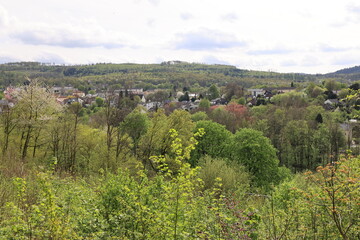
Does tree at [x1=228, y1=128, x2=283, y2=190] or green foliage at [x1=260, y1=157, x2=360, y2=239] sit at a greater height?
green foliage at [x1=260, y1=157, x2=360, y2=239]

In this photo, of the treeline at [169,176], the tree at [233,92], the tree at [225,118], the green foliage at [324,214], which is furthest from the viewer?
the tree at [233,92]

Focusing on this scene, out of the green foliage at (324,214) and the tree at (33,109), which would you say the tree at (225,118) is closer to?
the tree at (33,109)

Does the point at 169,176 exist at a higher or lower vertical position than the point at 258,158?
higher

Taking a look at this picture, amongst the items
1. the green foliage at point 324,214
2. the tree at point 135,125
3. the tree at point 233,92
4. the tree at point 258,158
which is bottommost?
the tree at point 258,158

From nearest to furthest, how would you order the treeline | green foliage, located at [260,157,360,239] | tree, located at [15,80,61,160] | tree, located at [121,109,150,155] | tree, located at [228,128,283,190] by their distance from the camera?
the treeline → green foliage, located at [260,157,360,239] → tree, located at [15,80,61,160] → tree, located at [228,128,283,190] → tree, located at [121,109,150,155]

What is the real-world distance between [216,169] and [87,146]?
1200cm

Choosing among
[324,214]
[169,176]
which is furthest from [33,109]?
[324,214]

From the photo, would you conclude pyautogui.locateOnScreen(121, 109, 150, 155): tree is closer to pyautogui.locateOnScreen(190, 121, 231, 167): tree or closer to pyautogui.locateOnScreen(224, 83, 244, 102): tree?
pyautogui.locateOnScreen(190, 121, 231, 167): tree

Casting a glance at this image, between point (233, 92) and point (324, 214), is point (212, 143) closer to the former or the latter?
point (324, 214)

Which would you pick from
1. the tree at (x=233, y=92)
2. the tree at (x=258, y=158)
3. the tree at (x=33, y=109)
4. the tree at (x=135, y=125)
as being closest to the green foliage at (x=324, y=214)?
the tree at (x=33, y=109)

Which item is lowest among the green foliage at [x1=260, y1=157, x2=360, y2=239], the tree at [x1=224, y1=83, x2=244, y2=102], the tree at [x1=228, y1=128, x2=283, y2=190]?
the tree at [x1=228, y1=128, x2=283, y2=190]

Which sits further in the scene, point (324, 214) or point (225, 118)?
point (225, 118)

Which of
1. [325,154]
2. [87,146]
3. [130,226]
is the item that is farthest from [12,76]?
[130,226]

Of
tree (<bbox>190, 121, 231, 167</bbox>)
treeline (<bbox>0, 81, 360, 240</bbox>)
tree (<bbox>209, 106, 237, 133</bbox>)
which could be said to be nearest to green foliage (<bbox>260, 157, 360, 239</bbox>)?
treeline (<bbox>0, 81, 360, 240</bbox>)
